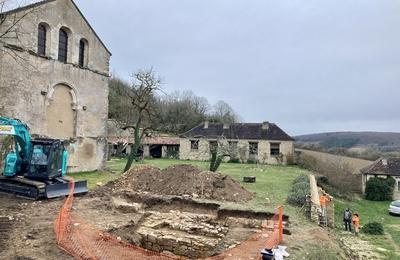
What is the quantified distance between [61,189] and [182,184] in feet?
20.7


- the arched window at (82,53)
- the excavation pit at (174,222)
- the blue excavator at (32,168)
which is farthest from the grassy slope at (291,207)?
the arched window at (82,53)

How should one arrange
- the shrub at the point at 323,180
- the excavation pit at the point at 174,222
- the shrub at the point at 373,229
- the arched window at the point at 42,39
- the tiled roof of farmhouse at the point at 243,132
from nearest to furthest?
1. the excavation pit at the point at 174,222
2. the shrub at the point at 373,229
3. the arched window at the point at 42,39
4. the shrub at the point at 323,180
5. the tiled roof of farmhouse at the point at 243,132

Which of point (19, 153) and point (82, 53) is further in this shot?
point (82, 53)

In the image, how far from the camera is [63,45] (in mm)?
26547

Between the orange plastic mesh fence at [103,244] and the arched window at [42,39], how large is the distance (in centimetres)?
1435

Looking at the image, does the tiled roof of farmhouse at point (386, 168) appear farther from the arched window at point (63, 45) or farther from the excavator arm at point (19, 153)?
the excavator arm at point (19, 153)

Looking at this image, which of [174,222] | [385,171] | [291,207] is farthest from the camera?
[385,171]

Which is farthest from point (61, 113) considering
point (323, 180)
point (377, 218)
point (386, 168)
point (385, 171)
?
point (386, 168)

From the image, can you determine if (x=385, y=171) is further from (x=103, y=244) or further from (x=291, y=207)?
(x=103, y=244)

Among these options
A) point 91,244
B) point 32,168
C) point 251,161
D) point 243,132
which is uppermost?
Result: point 243,132

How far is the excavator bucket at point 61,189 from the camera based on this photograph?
54.5ft

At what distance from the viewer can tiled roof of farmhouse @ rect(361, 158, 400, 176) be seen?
1568 inches

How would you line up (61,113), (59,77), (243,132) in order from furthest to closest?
(243,132) < (61,113) < (59,77)

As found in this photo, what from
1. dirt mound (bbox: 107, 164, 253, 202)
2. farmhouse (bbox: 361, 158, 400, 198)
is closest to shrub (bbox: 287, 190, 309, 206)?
dirt mound (bbox: 107, 164, 253, 202)
